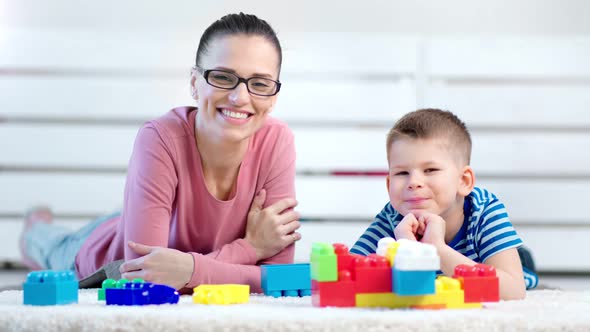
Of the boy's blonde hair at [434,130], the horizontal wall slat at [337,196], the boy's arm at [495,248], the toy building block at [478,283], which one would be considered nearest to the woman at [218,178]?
the boy's blonde hair at [434,130]

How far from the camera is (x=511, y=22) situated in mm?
3195

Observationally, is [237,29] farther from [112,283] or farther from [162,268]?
[112,283]

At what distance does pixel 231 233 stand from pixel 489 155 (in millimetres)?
1704

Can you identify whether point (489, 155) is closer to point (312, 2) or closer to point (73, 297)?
point (312, 2)

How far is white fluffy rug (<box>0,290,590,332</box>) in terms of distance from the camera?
954 millimetres

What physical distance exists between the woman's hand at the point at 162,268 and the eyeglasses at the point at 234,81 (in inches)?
13.4

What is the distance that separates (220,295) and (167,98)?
207cm

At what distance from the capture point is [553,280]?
2924mm

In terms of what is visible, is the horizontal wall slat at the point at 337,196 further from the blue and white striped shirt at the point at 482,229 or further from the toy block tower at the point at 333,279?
the toy block tower at the point at 333,279

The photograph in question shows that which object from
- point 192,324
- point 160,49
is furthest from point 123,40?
point 192,324

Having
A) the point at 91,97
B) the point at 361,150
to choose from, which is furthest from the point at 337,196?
the point at 91,97

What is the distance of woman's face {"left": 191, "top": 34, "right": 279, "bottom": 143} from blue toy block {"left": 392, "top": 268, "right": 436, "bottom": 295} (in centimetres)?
61

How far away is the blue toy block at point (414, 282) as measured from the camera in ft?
3.35

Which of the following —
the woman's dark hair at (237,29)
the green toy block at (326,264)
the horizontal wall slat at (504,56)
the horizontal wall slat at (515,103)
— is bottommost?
the green toy block at (326,264)
